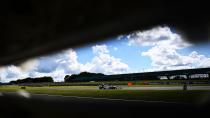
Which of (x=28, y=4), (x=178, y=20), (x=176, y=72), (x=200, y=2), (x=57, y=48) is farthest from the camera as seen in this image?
(x=176, y=72)

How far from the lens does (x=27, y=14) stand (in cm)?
402

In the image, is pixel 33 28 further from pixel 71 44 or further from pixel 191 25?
pixel 191 25

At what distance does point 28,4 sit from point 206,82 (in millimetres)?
41727

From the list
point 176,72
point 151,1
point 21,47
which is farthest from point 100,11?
point 176,72

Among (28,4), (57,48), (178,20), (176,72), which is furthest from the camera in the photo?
(176,72)

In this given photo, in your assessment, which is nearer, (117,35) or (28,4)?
(28,4)

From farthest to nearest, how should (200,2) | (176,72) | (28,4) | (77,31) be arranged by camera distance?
1. (176,72)
2. (77,31)
3. (28,4)
4. (200,2)

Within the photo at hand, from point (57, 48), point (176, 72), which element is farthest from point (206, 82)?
point (57, 48)

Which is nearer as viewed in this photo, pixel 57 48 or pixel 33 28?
pixel 33 28

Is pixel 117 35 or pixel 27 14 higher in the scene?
pixel 27 14

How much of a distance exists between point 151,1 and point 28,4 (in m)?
1.50

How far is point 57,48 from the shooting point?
571 cm

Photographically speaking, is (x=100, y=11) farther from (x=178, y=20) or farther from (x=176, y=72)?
(x=176, y=72)

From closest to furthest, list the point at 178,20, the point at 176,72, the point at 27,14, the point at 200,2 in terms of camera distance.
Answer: the point at 200,2, the point at 178,20, the point at 27,14, the point at 176,72
